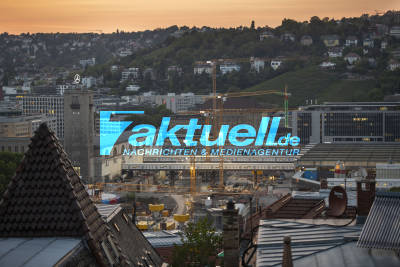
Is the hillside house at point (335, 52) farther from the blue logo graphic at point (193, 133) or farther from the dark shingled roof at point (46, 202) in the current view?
the dark shingled roof at point (46, 202)

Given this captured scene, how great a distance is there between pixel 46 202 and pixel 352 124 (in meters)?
85.2

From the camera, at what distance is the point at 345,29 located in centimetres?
19500

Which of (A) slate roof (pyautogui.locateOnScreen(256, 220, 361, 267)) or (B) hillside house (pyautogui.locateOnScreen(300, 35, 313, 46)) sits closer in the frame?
(A) slate roof (pyautogui.locateOnScreen(256, 220, 361, 267))

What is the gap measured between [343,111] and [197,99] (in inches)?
2576

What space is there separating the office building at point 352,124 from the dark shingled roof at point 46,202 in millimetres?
83976

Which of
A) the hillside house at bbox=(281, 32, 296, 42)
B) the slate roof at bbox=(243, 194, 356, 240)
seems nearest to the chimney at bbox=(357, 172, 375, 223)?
the slate roof at bbox=(243, 194, 356, 240)

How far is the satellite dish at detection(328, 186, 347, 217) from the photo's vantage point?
14977 millimetres

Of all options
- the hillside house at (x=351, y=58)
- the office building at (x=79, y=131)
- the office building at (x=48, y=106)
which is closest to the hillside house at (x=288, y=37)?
the hillside house at (x=351, y=58)

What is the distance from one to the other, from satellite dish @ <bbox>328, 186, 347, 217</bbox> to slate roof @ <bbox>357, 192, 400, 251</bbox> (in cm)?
274

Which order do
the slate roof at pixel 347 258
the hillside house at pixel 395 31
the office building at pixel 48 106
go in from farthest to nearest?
the hillside house at pixel 395 31
the office building at pixel 48 106
the slate roof at pixel 347 258

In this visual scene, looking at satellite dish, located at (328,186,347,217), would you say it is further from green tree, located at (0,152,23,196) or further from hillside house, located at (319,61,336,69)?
hillside house, located at (319,61,336,69)

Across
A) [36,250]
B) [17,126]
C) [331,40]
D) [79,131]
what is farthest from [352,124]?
[331,40]

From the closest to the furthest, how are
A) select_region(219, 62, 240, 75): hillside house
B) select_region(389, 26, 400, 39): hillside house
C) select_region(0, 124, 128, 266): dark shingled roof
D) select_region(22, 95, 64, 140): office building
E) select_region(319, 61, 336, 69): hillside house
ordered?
select_region(0, 124, 128, 266): dark shingled roof
select_region(22, 95, 64, 140): office building
select_region(319, 61, 336, 69): hillside house
select_region(219, 62, 240, 75): hillside house
select_region(389, 26, 400, 39): hillside house

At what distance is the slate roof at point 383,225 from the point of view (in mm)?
11055
